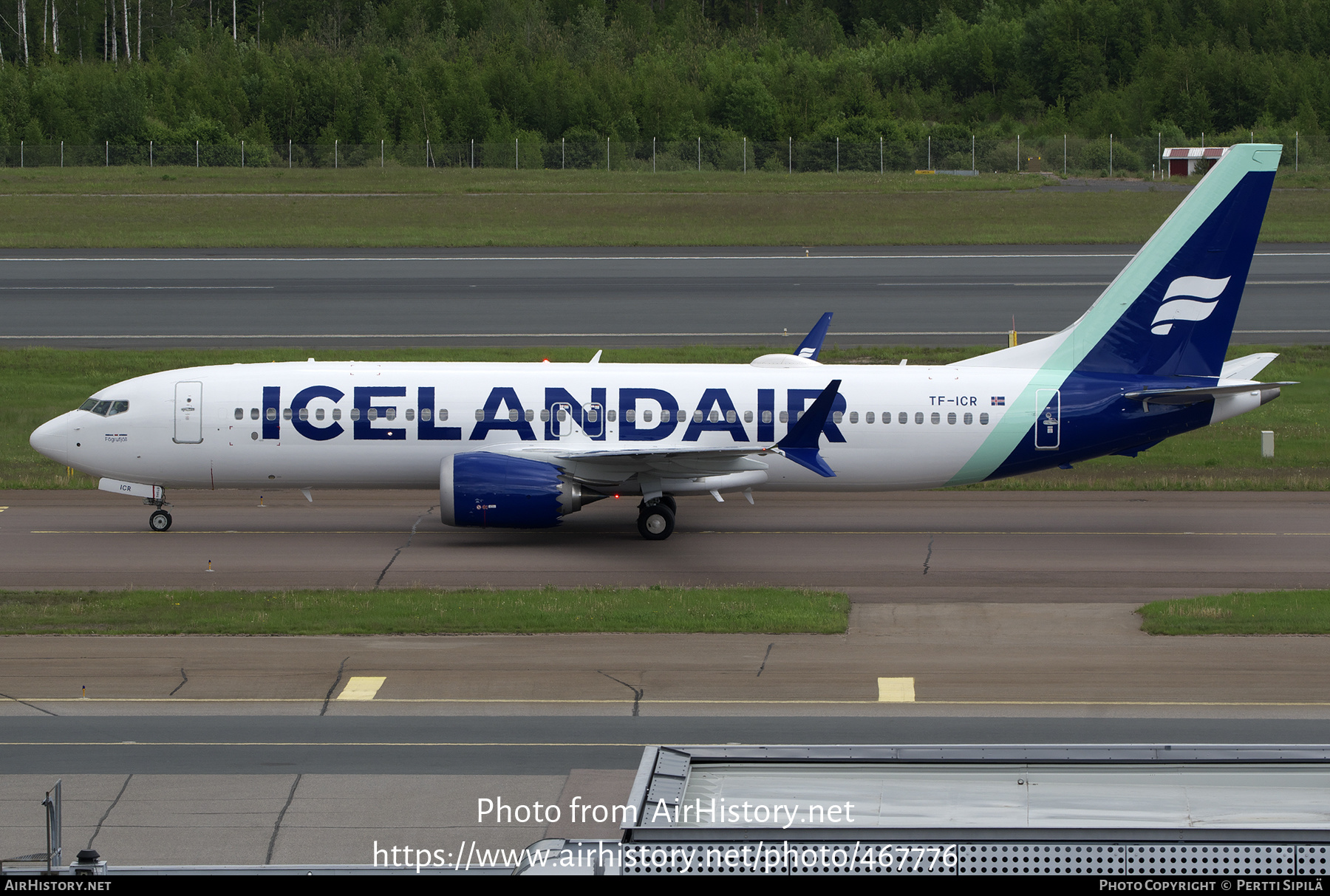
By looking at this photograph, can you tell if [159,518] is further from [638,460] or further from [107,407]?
[638,460]

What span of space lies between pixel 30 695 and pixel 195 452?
1246cm

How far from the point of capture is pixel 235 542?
1336 inches

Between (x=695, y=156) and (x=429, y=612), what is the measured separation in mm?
96476

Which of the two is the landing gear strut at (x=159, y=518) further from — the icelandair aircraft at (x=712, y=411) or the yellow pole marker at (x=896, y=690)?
the yellow pole marker at (x=896, y=690)

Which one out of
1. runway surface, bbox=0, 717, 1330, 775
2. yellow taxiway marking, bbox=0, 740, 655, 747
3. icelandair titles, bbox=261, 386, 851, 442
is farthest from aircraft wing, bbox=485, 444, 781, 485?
yellow taxiway marking, bbox=0, 740, 655, 747

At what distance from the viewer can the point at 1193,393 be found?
33531 mm

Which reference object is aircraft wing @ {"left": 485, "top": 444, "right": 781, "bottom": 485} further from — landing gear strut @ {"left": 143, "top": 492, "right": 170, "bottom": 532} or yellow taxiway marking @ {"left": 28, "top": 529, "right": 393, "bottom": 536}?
landing gear strut @ {"left": 143, "top": 492, "right": 170, "bottom": 532}

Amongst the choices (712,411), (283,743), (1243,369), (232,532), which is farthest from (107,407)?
(1243,369)

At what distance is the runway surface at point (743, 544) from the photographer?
1196 inches

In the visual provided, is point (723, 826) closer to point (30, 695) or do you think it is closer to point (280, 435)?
point (30, 695)

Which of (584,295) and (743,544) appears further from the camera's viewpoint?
(584,295)

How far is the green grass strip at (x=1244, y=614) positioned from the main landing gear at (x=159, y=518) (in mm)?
21793

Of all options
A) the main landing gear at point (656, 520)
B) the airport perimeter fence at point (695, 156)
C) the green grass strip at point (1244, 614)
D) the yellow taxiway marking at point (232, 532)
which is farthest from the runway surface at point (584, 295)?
the airport perimeter fence at point (695, 156)

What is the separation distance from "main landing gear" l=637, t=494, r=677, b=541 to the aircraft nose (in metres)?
13.3
